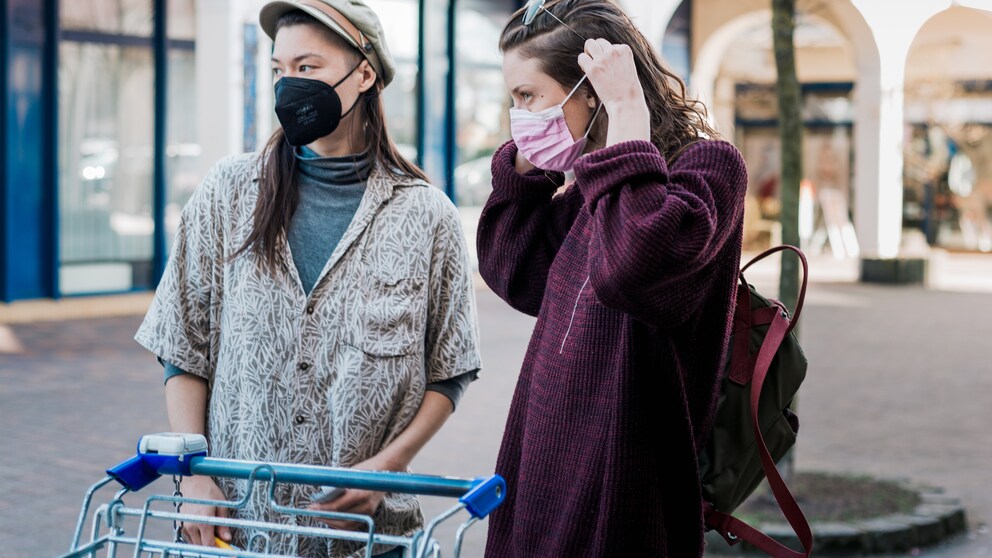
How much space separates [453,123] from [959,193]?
11696 millimetres

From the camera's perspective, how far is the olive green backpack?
233 cm

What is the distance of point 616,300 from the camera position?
2076 millimetres

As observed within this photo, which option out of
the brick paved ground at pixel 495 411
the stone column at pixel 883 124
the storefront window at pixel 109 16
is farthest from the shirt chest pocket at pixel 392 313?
the stone column at pixel 883 124

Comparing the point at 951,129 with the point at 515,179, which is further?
the point at 951,129

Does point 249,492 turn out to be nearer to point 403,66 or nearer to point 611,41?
point 611,41

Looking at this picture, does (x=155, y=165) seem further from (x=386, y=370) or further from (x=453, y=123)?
(x=386, y=370)

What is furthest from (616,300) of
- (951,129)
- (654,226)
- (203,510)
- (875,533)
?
(951,129)

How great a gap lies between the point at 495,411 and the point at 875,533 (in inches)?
137

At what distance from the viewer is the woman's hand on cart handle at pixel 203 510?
7.95 feet

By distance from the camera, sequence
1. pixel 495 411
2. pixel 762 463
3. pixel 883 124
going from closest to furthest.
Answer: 1. pixel 762 463
2. pixel 495 411
3. pixel 883 124

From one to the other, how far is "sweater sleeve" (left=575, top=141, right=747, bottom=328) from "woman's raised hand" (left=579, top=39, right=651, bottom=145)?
59 mm

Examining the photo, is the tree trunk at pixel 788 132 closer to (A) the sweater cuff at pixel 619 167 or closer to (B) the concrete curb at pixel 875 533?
(B) the concrete curb at pixel 875 533

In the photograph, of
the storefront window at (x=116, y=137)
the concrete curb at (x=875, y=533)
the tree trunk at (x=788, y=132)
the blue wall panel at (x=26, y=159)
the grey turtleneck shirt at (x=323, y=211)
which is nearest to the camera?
the grey turtleneck shirt at (x=323, y=211)

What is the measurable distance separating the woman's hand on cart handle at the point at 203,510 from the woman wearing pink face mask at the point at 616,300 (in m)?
0.53
